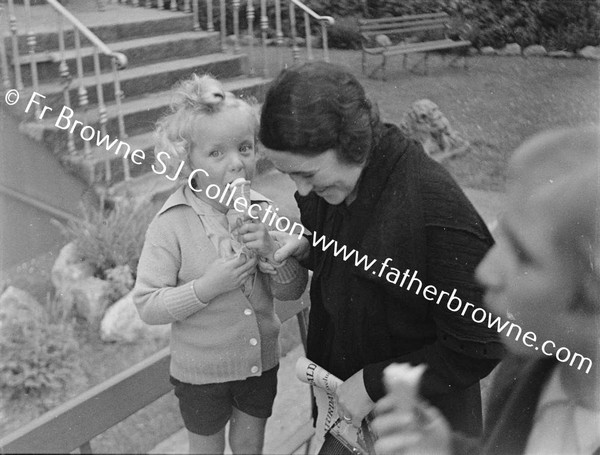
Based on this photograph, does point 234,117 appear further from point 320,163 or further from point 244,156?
point 320,163

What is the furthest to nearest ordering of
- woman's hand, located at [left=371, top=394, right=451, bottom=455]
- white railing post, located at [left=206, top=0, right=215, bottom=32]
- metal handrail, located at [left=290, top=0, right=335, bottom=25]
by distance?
1. white railing post, located at [left=206, top=0, right=215, bottom=32]
2. metal handrail, located at [left=290, top=0, right=335, bottom=25]
3. woman's hand, located at [left=371, top=394, right=451, bottom=455]

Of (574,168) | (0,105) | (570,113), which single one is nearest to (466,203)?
(570,113)

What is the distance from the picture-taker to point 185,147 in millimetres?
1257

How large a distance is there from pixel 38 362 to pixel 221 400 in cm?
49

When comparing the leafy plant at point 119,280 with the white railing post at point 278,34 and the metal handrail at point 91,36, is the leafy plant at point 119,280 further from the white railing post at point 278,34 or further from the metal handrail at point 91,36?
the white railing post at point 278,34

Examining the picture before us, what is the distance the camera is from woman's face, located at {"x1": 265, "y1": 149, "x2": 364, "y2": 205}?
1082mm

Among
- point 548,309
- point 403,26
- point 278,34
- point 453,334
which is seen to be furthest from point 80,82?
point 548,309

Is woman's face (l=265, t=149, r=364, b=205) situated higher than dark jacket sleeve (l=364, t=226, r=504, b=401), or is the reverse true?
A: woman's face (l=265, t=149, r=364, b=205)

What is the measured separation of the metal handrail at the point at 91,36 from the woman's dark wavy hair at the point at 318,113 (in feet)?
1.19

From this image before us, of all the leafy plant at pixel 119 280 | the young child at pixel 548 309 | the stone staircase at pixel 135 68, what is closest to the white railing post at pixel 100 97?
the stone staircase at pixel 135 68

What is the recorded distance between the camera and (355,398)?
1240 mm

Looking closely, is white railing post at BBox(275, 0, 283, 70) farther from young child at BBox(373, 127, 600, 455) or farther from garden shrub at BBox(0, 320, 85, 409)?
garden shrub at BBox(0, 320, 85, 409)

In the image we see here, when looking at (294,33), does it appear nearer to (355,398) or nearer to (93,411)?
(355,398)

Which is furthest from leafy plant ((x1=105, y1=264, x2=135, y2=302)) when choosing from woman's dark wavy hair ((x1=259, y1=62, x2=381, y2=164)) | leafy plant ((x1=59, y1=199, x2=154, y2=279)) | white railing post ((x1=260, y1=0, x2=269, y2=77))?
woman's dark wavy hair ((x1=259, y1=62, x2=381, y2=164))
